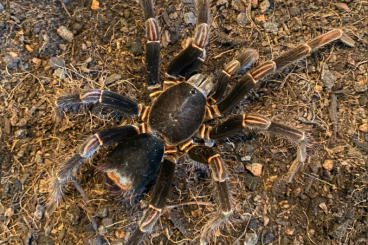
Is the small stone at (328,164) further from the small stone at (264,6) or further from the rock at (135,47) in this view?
the rock at (135,47)

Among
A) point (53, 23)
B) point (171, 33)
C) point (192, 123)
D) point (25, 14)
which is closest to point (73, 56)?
point (53, 23)

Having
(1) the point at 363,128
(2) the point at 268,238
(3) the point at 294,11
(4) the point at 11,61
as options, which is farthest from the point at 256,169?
(4) the point at 11,61

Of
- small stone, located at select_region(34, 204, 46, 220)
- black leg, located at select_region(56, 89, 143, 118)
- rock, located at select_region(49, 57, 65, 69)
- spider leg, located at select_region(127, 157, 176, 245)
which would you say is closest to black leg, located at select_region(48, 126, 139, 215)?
small stone, located at select_region(34, 204, 46, 220)

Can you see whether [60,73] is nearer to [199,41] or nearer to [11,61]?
[11,61]

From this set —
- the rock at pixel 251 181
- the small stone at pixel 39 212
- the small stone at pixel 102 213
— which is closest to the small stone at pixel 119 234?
the small stone at pixel 102 213

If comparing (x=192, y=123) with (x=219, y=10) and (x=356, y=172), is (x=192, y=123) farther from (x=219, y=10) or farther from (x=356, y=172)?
(x=356, y=172)
